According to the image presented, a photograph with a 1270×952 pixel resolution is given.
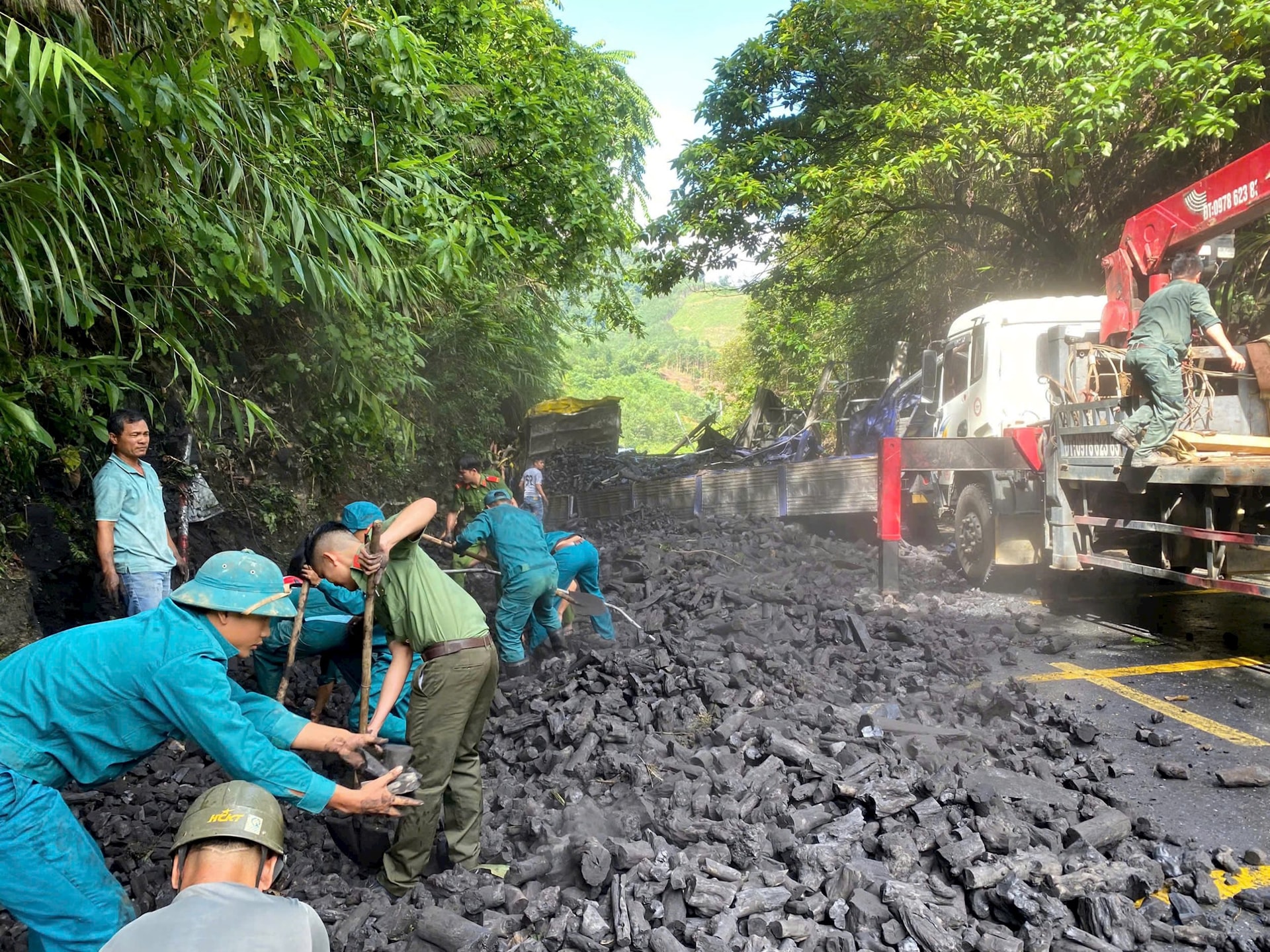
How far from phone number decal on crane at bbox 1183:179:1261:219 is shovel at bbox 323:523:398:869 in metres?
6.60

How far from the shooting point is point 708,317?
87312 mm

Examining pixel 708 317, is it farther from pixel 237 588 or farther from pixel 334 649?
pixel 237 588

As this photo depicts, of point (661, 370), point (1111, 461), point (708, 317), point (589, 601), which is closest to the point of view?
point (1111, 461)

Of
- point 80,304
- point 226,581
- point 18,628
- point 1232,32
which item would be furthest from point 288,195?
point 1232,32

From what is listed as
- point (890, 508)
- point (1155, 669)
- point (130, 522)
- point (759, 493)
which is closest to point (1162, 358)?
point (1155, 669)

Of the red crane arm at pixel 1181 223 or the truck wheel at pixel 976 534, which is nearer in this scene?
the red crane arm at pixel 1181 223

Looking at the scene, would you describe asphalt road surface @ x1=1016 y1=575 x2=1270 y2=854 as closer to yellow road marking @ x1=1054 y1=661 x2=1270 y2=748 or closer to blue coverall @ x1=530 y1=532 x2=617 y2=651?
yellow road marking @ x1=1054 y1=661 x2=1270 y2=748

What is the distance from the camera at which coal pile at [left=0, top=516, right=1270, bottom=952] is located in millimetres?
2871

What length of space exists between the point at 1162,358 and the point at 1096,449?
3.11 ft

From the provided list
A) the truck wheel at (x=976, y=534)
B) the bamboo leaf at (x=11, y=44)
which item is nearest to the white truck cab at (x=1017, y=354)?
the truck wheel at (x=976, y=534)

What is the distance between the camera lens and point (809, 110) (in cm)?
1441

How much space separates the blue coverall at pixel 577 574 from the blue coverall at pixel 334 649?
6.38ft

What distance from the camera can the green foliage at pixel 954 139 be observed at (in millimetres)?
9562

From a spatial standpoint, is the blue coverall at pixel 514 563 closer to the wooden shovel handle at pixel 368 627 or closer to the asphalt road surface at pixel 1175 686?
the wooden shovel handle at pixel 368 627
